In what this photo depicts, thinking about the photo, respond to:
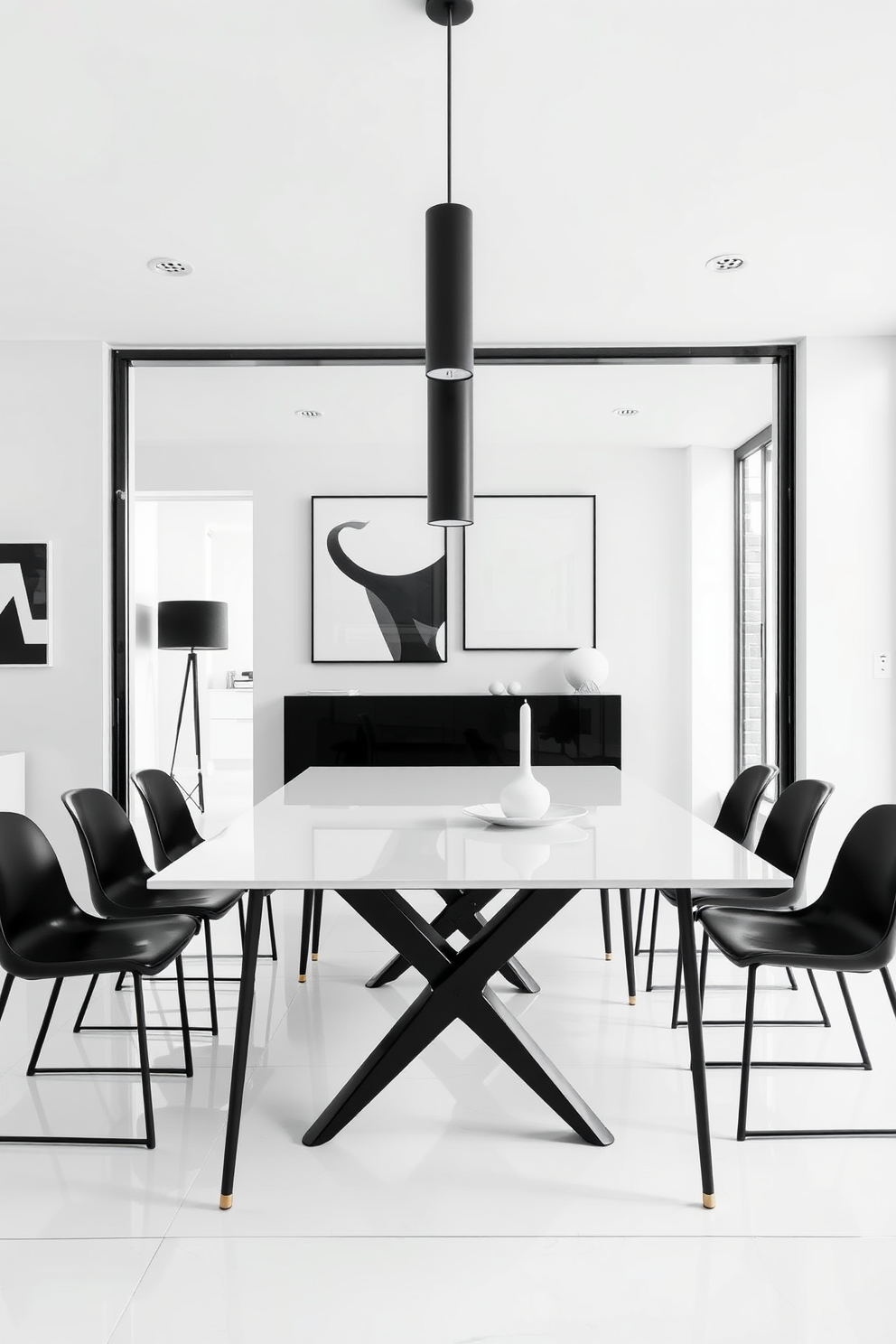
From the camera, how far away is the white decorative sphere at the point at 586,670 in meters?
5.95

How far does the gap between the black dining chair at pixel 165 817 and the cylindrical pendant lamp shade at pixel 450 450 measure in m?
1.47

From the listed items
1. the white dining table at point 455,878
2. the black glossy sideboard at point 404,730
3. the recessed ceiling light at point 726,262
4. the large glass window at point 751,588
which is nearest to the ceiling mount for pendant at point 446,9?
the recessed ceiling light at point 726,262

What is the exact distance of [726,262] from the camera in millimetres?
3461

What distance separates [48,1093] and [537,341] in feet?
11.4

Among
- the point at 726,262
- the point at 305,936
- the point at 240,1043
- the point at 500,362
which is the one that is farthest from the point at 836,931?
the point at 500,362

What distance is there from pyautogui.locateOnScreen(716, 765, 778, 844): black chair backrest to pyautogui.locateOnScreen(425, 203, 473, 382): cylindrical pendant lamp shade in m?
1.84

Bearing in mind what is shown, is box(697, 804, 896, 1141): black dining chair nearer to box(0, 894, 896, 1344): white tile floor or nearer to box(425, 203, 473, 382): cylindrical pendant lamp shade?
box(0, 894, 896, 1344): white tile floor

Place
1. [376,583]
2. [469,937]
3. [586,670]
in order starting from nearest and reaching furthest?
[469,937]
[586,670]
[376,583]

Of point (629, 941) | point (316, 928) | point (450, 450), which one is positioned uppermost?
point (450, 450)

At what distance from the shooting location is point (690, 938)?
6.71 ft

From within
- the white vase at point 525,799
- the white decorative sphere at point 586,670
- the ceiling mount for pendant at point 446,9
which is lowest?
the white vase at point 525,799

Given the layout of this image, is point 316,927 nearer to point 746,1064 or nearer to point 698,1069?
point 746,1064

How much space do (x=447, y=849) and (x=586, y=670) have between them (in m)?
3.90

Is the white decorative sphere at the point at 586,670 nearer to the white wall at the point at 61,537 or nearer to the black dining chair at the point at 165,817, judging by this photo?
the white wall at the point at 61,537
